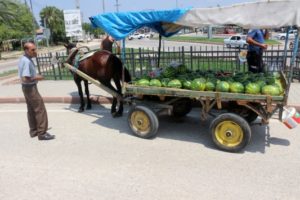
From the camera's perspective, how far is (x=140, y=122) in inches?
225

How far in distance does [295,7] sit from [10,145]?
207 inches

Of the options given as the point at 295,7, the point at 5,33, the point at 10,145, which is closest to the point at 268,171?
the point at 295,7

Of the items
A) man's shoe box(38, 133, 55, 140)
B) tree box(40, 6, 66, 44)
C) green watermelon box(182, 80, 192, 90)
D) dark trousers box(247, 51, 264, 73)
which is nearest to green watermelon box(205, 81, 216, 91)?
green watermelon box(182, 80, 192, 90)

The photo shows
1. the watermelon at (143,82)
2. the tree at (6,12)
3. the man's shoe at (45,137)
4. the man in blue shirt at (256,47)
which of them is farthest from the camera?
the tree at (6,12)

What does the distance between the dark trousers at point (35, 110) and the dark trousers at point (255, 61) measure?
4.44 m

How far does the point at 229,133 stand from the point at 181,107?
1.68 m

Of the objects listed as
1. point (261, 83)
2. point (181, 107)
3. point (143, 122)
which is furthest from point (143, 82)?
point (261, 83)

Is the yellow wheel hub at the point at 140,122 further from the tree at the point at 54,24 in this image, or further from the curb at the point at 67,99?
the tree at the point at 54,24

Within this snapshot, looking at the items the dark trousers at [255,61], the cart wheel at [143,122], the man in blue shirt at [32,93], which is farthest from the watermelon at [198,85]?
the man in blue shirt at [32,93]

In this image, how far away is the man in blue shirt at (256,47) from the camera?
639cm

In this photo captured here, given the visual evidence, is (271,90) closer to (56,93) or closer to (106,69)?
(106,69)

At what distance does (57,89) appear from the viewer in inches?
408

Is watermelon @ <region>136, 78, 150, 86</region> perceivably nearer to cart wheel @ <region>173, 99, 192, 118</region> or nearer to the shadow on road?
cart wheel @ <region>173, 99, 192, 118</region>

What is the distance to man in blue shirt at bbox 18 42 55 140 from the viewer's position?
5617mm
